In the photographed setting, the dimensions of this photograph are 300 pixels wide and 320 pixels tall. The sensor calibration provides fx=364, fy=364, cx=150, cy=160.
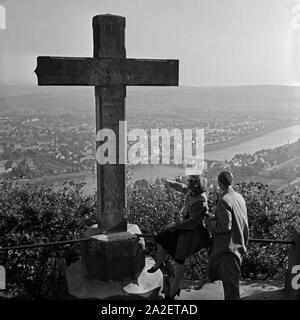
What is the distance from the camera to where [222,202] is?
413 centimetres

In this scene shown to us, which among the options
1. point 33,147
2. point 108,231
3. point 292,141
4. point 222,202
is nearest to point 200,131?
point 292,141

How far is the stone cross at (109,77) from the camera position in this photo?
4.91 m

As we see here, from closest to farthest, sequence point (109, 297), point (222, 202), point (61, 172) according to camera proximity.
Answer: point (222, 202) → point (109, 297) → point (61, 172)

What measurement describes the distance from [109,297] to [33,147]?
665cm

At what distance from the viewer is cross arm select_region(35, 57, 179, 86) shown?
191 inches

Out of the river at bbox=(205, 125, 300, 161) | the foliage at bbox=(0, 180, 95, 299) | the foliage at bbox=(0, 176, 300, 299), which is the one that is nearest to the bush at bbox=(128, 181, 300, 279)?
the foliage at bbox=(0, 176, 300, 299)

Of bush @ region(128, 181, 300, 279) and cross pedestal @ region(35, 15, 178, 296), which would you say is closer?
cross pedestal @ region(35, 15, 178, 296)

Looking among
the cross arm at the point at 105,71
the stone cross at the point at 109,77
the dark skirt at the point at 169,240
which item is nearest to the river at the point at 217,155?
the stone cross at the point at 109,77

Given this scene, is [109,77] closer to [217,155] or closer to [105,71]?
[105,71]

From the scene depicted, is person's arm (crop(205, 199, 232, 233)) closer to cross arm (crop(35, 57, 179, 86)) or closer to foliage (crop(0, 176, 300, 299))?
cross arm (crop(35, 57, 179, 86))

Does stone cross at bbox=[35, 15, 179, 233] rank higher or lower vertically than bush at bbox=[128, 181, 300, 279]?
higher

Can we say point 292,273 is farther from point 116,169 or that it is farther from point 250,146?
point 250,146

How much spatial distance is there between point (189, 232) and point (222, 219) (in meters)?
0.64

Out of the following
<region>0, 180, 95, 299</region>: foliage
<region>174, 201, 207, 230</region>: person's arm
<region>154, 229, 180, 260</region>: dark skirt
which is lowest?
<region>0, 180, 95, 299</region>: foliage
